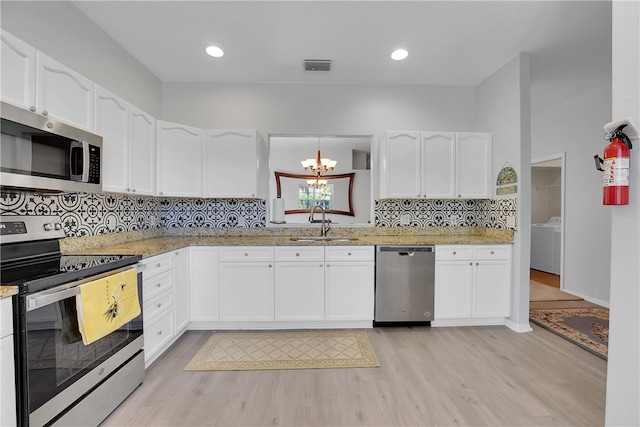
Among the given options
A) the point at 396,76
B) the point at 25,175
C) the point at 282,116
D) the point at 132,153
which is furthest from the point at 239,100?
the point at 25,175

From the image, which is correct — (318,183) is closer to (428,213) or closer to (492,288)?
(428,213)

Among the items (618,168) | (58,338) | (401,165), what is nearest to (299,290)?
(401,165)

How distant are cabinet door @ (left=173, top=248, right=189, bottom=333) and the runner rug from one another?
320mm

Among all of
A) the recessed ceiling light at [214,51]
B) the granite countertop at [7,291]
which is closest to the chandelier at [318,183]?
the recessed ceiling light at [214,51]

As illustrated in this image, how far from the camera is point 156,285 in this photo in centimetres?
228

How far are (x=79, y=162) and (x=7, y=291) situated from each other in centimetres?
88

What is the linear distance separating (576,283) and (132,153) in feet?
18.0

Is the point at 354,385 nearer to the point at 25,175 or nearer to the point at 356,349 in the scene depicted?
the point at 356,349

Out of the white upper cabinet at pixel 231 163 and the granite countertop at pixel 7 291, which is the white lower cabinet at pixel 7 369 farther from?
the white upper cabinet at pixel 231 163

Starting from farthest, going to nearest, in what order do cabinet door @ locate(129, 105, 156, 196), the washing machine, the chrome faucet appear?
the washing machine, the chrome faucet, cabinet door @ locate(129, 105, 156, 196)

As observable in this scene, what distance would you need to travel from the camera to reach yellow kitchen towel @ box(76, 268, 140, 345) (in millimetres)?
1480

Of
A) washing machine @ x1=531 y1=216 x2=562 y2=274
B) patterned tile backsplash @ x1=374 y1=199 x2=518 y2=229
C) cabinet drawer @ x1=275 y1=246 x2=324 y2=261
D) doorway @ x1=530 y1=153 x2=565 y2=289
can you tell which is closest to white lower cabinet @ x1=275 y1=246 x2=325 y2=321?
cabinet drawer @ x1=275 y1=246 x2=324 y2=261

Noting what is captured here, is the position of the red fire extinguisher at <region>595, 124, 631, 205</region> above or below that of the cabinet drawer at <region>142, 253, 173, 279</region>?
above

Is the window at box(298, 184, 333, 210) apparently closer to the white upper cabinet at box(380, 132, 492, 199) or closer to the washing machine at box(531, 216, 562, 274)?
the white upper cabinet at box(380, 132, 492, 199)
